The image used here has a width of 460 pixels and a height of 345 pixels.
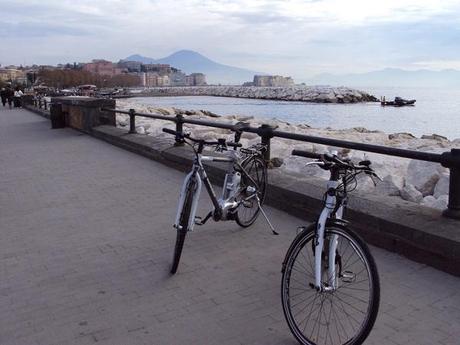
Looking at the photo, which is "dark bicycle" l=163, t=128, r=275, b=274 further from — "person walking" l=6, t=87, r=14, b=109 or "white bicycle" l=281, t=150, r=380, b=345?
"person walking" l=6, t=87, r=14, b=109

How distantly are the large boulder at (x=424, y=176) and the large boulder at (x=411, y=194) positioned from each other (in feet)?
1.95

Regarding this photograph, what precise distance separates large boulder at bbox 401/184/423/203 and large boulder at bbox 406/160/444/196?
59cm

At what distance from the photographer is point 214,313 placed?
3.74 metres

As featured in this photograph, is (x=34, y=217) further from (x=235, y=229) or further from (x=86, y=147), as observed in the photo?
(x=86, y=147)

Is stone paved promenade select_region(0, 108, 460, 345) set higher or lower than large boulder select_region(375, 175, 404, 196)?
lower

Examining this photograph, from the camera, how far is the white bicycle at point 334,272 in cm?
304

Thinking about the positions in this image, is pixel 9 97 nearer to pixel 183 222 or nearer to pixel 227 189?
pixel 227 189

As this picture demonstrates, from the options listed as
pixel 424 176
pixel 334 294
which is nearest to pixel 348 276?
pixel 334 294

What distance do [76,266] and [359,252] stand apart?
2746 millimetres

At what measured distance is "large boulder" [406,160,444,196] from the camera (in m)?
7.66

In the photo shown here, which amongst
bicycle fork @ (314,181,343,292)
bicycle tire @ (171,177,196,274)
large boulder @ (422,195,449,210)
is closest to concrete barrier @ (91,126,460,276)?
large boulder @ (422,195,449,210)

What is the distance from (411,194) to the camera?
6914 mm

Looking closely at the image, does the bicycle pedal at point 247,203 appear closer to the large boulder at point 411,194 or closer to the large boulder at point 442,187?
the large boulder at point 411,194

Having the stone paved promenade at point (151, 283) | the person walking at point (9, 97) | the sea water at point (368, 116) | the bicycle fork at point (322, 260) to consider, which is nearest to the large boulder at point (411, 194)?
the stone paved promenade at point (151, 283)
